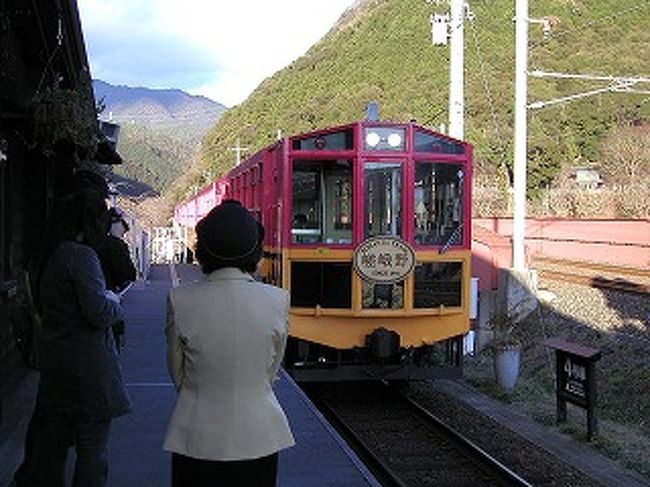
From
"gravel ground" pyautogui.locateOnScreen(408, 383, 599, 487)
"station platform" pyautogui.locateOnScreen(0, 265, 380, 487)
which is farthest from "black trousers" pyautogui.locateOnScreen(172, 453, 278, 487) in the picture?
"gravel ground" pyautogui.locateOnScreen(408, 383, 599, 487)

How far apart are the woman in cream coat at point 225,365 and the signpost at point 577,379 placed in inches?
254

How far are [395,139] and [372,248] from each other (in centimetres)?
124

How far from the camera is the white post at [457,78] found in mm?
16484

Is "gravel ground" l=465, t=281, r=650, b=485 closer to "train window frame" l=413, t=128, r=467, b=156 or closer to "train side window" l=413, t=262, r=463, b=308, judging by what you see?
"train side window" l=413, t=262, r=463, b=308

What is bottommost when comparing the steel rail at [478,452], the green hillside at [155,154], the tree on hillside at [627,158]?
the steel rail at [478,452]

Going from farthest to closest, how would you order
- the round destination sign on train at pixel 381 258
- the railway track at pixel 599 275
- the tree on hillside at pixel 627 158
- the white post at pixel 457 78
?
the tree on hillside at pixel 627 158 → the railway track at pixel 599 275 → the white post at pixel 457 78 → the round destination sign on train at pixel 381 258

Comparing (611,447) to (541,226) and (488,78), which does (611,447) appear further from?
(488,78)

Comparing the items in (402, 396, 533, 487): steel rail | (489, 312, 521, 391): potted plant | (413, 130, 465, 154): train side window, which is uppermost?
(413, 130, 465, 154): train side window

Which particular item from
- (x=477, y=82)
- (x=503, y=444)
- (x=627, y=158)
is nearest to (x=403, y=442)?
(x=503, y=444)

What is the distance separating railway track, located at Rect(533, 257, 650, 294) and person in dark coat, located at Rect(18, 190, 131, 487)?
15.5 meters

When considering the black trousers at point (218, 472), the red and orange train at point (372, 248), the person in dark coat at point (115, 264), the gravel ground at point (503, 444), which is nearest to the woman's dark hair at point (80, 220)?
the person in dark coat at point (115, 264)

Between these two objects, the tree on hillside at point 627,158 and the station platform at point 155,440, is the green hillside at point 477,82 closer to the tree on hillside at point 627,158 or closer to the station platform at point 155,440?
the tree on hillside at point 627,158

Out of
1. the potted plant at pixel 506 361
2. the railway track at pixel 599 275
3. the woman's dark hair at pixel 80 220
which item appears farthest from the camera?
the railway track at pixel 599 275

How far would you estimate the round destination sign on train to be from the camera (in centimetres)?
980
